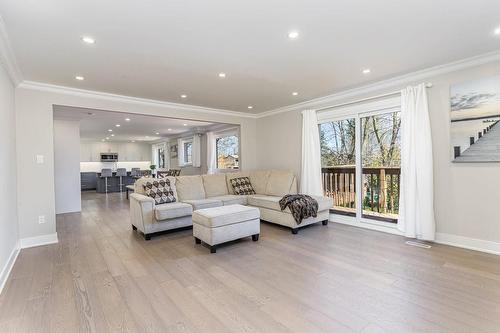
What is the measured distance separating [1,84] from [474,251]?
600 centimetres

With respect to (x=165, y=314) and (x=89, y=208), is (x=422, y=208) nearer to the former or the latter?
(x=165, y=314)

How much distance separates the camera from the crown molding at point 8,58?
7.66 ft

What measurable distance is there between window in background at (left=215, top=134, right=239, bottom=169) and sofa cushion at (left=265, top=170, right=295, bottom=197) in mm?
2345

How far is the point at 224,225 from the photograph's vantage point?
11.4ft

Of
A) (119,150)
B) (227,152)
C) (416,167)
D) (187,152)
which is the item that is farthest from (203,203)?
(119,150)

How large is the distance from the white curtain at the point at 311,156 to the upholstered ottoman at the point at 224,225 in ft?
5.70

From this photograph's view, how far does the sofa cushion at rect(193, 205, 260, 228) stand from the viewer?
340 cm

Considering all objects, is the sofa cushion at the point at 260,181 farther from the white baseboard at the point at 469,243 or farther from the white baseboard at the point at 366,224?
the white baseboard at the point at 469,243

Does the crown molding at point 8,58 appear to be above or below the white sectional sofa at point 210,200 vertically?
above

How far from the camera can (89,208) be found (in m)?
6.73

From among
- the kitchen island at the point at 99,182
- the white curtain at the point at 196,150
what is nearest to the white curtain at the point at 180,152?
the white curtain at the point at 196,150

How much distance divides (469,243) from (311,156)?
2733mm

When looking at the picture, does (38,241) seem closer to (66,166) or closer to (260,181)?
(66,166)

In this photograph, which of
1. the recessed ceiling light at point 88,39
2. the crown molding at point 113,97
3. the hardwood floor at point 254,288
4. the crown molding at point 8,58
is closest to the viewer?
the hardwood floor at point 254,288
